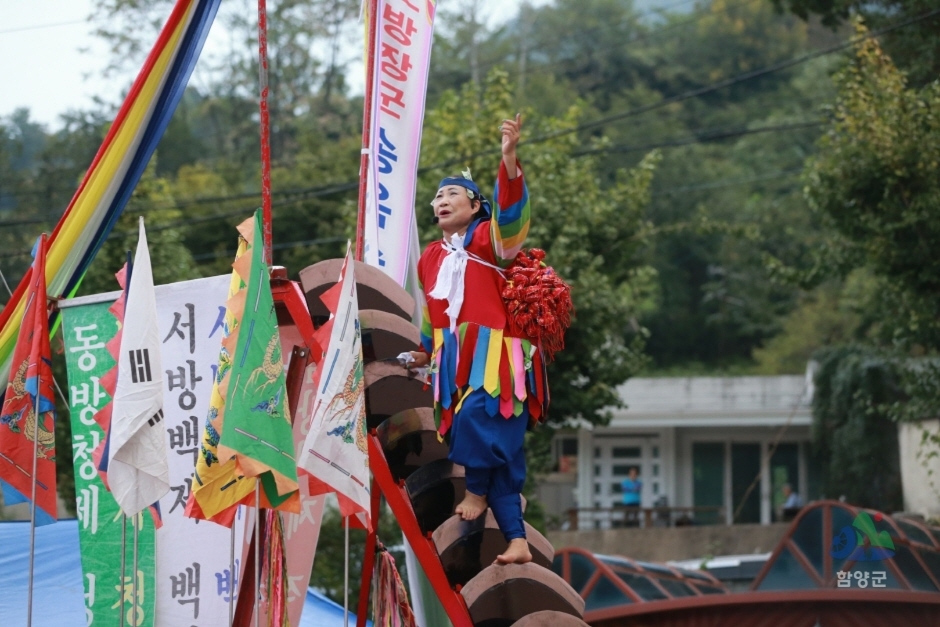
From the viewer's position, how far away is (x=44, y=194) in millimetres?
22688

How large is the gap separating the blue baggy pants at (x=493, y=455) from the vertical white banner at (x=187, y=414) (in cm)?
92

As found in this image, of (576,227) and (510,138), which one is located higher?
(576,227)

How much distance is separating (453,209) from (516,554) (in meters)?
1.29

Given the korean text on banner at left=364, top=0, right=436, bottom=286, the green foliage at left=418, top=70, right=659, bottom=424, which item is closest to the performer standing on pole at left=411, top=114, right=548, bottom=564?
the korean text on banner at left=364, top=0, right=436, bottom=286

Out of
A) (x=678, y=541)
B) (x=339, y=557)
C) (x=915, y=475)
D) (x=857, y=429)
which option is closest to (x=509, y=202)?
(x=339, y=557)

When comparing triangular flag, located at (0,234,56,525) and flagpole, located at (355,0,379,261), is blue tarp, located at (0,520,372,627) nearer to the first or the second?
triangular flag, located at (0,234,56,525)

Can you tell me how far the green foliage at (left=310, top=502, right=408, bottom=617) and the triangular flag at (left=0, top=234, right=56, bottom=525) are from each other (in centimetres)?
737

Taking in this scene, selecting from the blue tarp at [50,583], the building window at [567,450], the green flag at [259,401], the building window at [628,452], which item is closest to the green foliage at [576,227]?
the blue tarp at [50,583]

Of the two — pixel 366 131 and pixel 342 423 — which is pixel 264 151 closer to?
pixel 342 423

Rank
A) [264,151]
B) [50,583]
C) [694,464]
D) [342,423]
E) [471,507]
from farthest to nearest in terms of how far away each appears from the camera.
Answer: [694,464] < [50,583] < [471,507] < [264,151] < [342,423]

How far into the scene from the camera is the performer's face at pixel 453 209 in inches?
190

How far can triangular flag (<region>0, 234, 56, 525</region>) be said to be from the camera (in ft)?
14.8

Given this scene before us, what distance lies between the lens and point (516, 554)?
441 cm

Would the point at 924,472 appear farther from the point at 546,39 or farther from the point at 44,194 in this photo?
the point at 546,39
